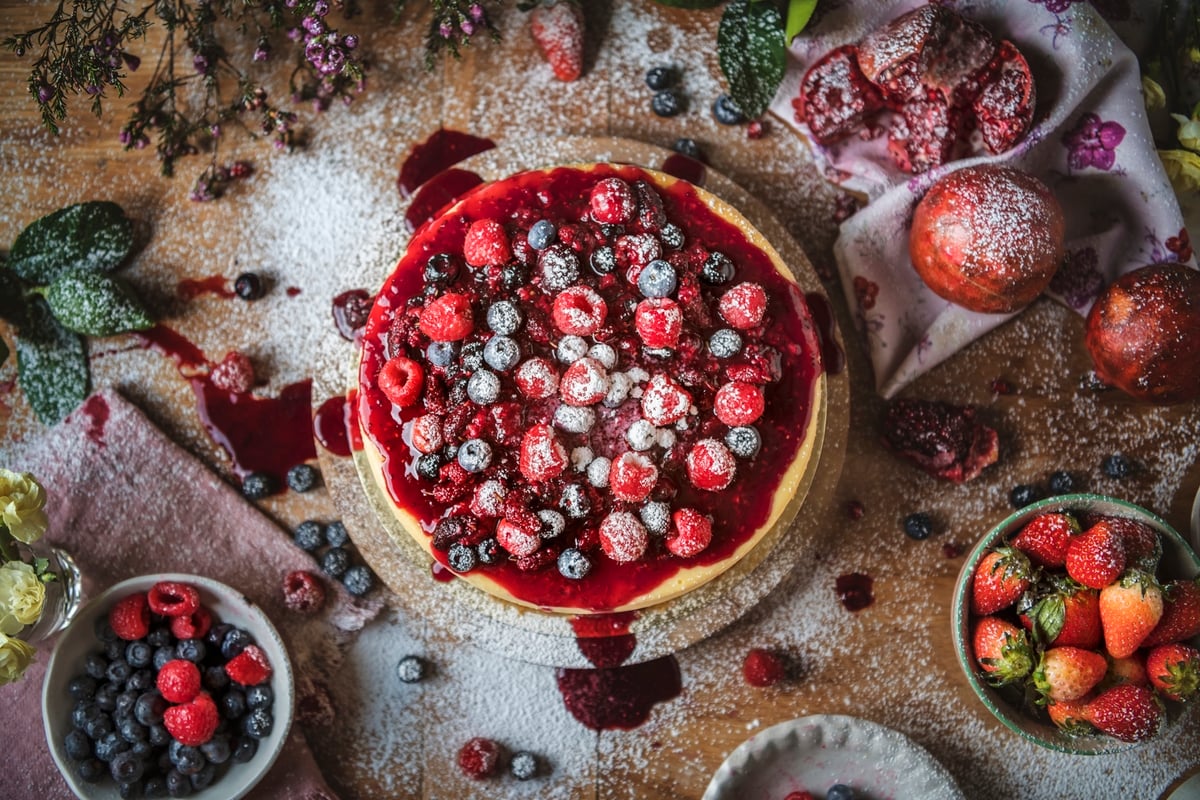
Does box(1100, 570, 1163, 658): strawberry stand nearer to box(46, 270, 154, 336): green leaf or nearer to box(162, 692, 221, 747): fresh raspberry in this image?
box(162, 692, 221, 747): fresh raspberry

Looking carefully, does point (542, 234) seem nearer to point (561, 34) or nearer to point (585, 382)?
point (585, 382)

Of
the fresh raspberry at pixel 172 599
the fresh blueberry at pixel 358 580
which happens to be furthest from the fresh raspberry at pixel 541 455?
the fresh raspberry at pixel 172 599

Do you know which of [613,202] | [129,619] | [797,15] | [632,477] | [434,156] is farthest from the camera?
[434,156]

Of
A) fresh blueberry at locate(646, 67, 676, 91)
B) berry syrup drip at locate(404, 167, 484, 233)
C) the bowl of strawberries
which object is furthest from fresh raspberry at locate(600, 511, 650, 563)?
fresh blueberry at locate(646, 67, 676, 91)

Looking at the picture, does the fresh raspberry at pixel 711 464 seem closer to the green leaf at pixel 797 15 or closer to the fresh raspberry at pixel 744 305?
the fresh raspberry at pixel 744 305

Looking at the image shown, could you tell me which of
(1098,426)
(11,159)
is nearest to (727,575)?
(1098,426)

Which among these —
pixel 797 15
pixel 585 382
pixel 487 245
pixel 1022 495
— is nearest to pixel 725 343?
pixel 585 382
